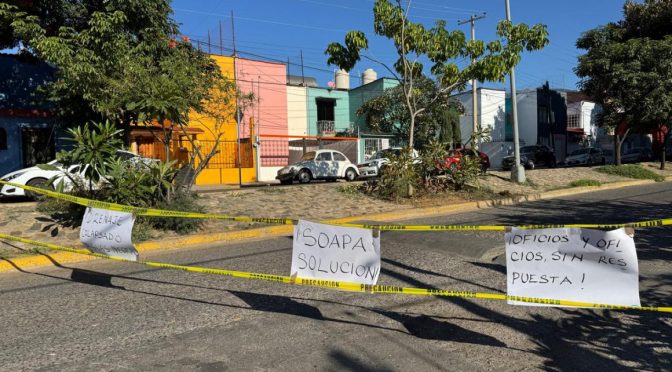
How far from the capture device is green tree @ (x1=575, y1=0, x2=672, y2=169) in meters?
20.2

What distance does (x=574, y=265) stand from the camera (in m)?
3.54

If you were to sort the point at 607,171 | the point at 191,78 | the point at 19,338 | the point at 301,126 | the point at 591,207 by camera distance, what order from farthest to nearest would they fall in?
the point at 301,126 < the point at 607,171 < the point at 591,207 < the point at 191,78 < the point at 19,338

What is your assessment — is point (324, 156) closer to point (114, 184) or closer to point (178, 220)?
point (178, 220)

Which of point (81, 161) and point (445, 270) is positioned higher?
point (81, 161)

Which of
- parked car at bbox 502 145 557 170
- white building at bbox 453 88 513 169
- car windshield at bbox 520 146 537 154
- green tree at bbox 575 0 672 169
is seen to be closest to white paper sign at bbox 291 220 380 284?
green tree at bbox 575 0 672 169

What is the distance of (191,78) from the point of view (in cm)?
955

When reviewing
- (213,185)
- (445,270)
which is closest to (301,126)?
(213,185)

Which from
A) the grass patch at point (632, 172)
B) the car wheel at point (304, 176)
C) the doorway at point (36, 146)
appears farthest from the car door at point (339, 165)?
the doorway at point (36, 146)

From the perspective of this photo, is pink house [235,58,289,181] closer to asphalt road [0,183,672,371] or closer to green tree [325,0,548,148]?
green tree [325,0,548,148]

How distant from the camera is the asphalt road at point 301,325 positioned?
3.64m

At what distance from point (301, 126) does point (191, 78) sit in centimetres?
2491

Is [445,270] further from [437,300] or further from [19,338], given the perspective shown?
[19,338]

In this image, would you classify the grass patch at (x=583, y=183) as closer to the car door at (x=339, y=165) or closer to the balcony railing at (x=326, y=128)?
the car door at (x=339, y=165)

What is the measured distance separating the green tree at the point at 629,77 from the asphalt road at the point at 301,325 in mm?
16529
